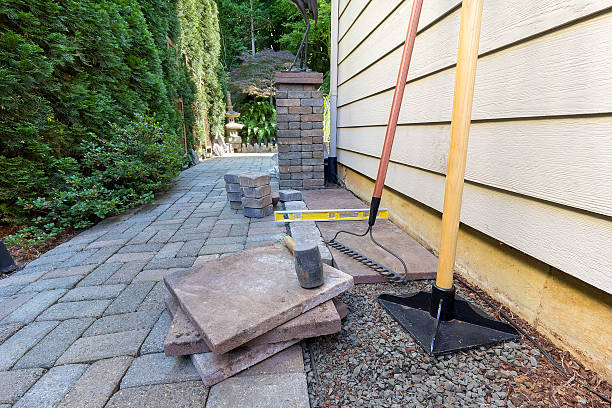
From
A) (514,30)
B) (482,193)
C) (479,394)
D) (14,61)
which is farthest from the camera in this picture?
(14,61)

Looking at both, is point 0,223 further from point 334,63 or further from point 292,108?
point 334,63

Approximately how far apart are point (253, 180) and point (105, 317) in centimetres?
153

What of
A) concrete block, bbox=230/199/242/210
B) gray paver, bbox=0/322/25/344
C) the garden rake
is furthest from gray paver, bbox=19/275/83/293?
the garden rake

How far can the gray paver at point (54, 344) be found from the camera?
3.38 ft

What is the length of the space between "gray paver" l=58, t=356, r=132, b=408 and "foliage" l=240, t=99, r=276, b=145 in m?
11.5

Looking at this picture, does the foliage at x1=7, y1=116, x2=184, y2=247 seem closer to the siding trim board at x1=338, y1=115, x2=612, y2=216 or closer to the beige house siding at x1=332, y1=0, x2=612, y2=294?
the beige house siding at x1=332, y1=0, x2=612, y2=294

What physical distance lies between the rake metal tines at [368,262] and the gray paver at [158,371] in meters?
0.95

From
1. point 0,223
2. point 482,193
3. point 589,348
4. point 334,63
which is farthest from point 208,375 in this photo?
point 334,63

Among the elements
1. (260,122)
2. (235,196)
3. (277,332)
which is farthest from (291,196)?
(260,122)

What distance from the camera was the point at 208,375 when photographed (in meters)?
0.88

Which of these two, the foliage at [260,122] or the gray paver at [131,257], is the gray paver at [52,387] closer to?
the gray paver at [131,257]

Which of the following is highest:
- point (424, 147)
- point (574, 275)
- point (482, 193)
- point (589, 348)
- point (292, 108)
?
point (292, 108)

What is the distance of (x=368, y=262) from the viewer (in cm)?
154

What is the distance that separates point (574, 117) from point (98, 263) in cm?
252
